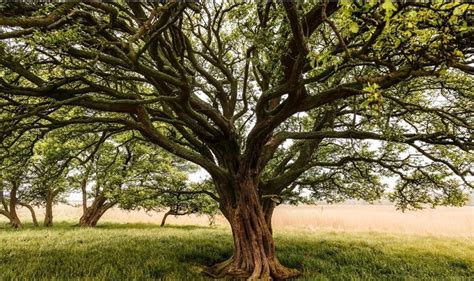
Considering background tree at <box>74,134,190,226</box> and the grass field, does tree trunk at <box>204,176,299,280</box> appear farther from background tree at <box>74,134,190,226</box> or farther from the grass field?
background tree at <box>74,134,190,226</box>

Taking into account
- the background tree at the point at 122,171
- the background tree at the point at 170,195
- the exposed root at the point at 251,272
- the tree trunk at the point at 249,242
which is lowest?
the exposed root at the point at 251,272

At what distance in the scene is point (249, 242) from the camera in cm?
1103

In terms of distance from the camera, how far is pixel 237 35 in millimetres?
11047

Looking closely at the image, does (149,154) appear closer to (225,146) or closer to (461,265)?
(225,146)

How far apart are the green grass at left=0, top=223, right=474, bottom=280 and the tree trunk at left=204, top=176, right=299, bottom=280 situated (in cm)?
116

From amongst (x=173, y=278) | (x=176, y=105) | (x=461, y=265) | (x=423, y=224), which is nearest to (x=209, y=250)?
(x=173, y=278)

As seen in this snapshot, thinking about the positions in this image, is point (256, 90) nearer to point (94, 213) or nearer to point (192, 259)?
point (192, 259)

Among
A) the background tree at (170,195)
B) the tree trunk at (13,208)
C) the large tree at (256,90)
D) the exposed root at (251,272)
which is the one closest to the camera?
the large tree at (256,90)

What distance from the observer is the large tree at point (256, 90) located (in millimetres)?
5602

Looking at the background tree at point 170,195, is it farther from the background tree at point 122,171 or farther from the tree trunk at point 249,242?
the tree trunk at point 249,242

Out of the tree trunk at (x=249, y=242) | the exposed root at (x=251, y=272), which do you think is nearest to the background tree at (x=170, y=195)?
the tree trunk at (x=249, y=242)

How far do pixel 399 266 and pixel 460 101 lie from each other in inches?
256

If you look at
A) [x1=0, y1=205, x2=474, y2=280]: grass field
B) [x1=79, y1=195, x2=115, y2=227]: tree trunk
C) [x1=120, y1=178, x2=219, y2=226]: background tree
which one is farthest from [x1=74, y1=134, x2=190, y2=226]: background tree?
[x1=0, y1=205, x2=474, y2=280]: grass field

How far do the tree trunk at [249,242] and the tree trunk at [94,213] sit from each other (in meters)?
19.6
